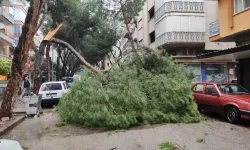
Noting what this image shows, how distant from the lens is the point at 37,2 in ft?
39.9

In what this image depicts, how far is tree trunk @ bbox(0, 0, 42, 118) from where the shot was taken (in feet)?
39.6

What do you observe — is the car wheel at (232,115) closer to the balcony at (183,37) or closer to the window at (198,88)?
the window at (198,88)

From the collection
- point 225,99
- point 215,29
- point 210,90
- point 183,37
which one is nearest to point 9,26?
point 183,37

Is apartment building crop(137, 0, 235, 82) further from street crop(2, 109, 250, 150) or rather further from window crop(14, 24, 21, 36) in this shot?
window crop(14, 24, 21, 36)

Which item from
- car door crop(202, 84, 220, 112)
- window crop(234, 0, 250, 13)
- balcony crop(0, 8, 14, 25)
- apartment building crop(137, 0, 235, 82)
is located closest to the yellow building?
window crop(234, 0, 250, 13)

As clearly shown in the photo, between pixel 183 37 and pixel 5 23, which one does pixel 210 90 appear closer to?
pixel 183 37

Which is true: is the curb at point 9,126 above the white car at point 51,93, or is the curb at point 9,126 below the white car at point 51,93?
below

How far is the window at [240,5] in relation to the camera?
53.5 ft

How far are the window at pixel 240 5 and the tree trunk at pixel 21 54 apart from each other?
33.9 ft

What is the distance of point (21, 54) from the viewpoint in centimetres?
1210

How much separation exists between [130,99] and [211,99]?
416cm

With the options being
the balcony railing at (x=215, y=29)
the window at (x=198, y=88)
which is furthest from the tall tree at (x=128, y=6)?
the window at (x=198, y=88)

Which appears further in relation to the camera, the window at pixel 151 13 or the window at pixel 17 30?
the window at pixel 17 30

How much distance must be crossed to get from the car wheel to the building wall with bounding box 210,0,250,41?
19.1 ft
